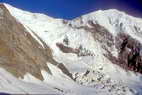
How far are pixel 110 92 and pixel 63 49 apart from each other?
140ft

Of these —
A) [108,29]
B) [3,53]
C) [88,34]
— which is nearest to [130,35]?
[108,29]

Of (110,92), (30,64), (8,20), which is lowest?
(110,92)

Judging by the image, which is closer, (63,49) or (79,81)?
(79,81)

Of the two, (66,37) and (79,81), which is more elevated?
(66,37)

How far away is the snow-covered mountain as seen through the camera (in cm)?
8675

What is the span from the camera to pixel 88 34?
176m

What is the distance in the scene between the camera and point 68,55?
15650 cm

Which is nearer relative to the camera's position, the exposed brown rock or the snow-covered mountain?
the exposed brown rock

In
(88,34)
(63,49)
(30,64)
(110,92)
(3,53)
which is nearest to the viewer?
(3,53)

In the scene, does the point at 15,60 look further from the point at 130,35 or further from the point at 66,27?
the point at 130,35

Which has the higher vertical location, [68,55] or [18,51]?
[68,55]

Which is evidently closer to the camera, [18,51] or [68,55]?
[18,51]

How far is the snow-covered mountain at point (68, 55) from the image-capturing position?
285 ft

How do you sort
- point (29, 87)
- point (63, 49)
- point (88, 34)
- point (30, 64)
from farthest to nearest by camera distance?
point (88, 34) → point (63, 49) → point (30, 64) → point (29, 87)
